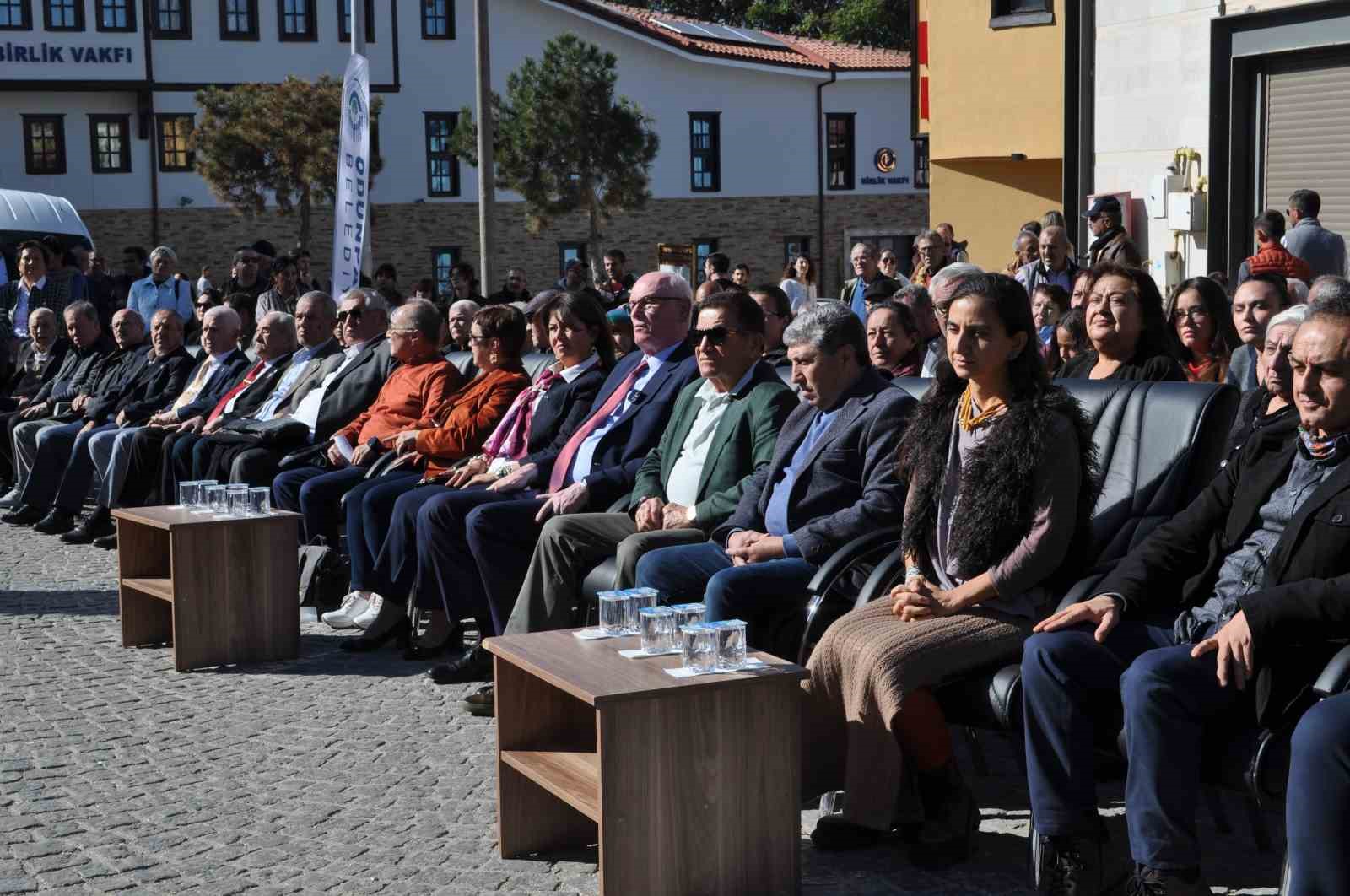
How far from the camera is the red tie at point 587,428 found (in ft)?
23.9

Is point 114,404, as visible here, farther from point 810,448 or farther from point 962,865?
point 962,865

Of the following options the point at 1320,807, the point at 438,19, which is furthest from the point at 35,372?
the point at 438,19

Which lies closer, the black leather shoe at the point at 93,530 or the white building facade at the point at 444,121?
the black leather shoe at the point at 93,530

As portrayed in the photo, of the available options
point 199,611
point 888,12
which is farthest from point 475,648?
point 888,12

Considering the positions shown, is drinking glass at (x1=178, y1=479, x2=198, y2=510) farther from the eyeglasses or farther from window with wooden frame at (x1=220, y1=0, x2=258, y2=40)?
window with wooden frame at (x1=220, y1=0, x2=258, y2=40)

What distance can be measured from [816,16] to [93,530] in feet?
146

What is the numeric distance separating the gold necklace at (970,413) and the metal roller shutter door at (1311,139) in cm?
884

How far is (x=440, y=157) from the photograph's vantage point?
3775 centimetres

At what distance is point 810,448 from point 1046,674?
5.78 ft

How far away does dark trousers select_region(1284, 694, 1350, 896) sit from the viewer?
3559 mm

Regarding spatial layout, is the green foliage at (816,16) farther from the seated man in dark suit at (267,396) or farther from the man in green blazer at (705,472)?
the man in green blazer at (705,472)

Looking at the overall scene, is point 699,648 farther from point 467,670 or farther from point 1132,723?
point 467,670

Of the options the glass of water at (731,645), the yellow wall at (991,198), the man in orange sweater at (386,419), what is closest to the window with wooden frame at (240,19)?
the yellow wall at (991,198)

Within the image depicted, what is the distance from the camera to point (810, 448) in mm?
5809
